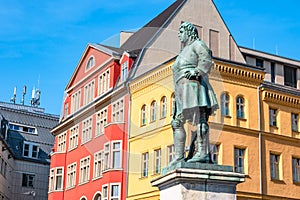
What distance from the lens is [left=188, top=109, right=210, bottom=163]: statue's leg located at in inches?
425

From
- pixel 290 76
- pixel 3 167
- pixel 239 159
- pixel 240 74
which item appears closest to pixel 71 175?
pixel 3 167

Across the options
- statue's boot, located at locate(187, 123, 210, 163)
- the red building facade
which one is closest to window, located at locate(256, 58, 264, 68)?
the red building facade

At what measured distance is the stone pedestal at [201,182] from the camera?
34.1ft

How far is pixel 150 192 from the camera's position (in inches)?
1229

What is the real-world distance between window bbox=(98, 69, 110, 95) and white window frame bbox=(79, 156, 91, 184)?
5525mm

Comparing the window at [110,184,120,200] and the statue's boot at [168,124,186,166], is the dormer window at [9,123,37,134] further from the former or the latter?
the statue's boot at [168,124,186,166]

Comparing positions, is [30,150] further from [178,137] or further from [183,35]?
[178,137]

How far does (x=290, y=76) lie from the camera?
146 feet

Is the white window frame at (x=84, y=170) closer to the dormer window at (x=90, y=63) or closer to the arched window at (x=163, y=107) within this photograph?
the dormer window at (x=90, y=63)

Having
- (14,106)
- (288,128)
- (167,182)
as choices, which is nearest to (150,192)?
(288,128)

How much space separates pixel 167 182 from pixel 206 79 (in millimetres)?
2095

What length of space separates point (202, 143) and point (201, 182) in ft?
2.52

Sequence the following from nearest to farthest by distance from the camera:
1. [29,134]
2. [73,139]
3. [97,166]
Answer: [97,166] → [73,139] → [29,134]

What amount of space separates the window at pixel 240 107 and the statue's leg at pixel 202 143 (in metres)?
26.4
